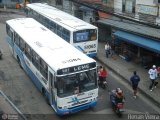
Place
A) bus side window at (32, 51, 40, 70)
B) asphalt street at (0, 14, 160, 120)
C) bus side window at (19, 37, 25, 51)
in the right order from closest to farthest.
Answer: asphalt street at (0, 14, 160, 120) < bus side window at (32, 51, 40, 70) < bus side window at (19, 37, 25, 51)

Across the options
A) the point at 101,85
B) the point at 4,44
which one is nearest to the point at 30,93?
the point at 101,85

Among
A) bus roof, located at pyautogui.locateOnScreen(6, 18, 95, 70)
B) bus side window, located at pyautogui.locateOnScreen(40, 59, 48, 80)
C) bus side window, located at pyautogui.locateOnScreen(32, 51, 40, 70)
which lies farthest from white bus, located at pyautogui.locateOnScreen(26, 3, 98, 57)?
bus side window, located at pyautogui.locateOnScreen(40, 59, 48, 80)

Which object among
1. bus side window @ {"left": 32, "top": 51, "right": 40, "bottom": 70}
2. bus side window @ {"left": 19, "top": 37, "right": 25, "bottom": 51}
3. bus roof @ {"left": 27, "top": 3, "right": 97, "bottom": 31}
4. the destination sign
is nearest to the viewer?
the destination sign

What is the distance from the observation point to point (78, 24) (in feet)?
84.3

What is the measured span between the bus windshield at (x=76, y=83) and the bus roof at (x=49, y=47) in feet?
1.96

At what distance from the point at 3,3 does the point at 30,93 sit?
1206 inches

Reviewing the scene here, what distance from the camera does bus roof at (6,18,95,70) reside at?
17.0 metres

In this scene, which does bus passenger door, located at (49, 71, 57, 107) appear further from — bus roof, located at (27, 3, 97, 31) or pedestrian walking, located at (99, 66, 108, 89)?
bus roof, located at (27, 3, 97, 31)

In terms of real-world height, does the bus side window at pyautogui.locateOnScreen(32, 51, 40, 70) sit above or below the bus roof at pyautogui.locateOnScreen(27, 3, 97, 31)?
below

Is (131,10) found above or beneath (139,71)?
above

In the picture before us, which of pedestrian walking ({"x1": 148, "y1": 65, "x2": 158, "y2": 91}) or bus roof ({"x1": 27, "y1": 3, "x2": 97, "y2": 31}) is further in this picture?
bus roof ({"x1": 27, "y1": 3, "x2": 97, "y2": 31})

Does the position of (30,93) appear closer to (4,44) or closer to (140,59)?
(140,59)

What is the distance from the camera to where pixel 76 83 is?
54.6ft

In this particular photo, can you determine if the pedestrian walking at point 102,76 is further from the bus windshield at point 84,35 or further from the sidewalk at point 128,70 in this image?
the bus windshield at point 84,35
